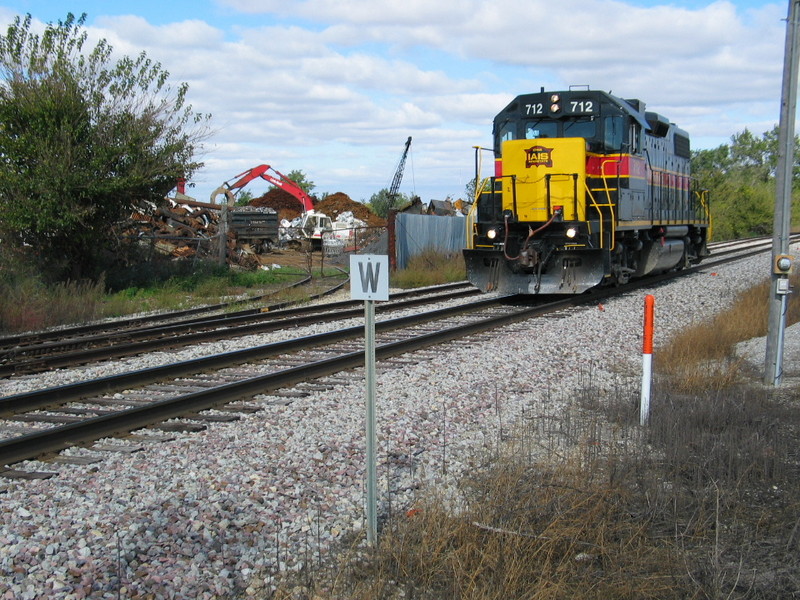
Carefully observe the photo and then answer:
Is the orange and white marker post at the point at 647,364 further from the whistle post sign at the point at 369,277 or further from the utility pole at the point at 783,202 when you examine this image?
the whistle post sign at the point at 369,277

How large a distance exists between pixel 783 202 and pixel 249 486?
5.98 metres

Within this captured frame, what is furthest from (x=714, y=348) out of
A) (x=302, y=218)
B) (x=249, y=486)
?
(x=302, y=218)

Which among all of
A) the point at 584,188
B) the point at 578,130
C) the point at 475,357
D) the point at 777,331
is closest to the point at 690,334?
the point at 777,331

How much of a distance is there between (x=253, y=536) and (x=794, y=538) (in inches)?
111

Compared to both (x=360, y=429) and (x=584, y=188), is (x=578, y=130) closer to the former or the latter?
(x=584, y=188)

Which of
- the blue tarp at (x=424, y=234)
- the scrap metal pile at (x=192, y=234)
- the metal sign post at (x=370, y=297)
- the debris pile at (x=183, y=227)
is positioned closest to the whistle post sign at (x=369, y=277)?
the metal sign post at (x=370, y=297)

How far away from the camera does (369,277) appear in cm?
402

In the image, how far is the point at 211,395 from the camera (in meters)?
7.00

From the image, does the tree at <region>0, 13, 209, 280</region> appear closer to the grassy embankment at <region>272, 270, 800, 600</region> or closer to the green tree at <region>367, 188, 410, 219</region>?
the grassy embankment at <region>272, 270, 800, 600</region>

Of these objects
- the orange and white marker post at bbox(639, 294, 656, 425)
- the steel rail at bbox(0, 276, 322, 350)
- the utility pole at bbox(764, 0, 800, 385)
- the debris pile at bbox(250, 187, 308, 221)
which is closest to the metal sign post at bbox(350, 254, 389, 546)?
the orange and white marker post at bbox(639, 294, 656, 425)

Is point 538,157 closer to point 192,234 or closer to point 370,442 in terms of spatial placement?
point 370,442

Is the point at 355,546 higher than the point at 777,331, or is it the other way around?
the point at 777,331

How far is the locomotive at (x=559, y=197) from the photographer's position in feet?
45.1

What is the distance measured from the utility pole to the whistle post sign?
528cm
